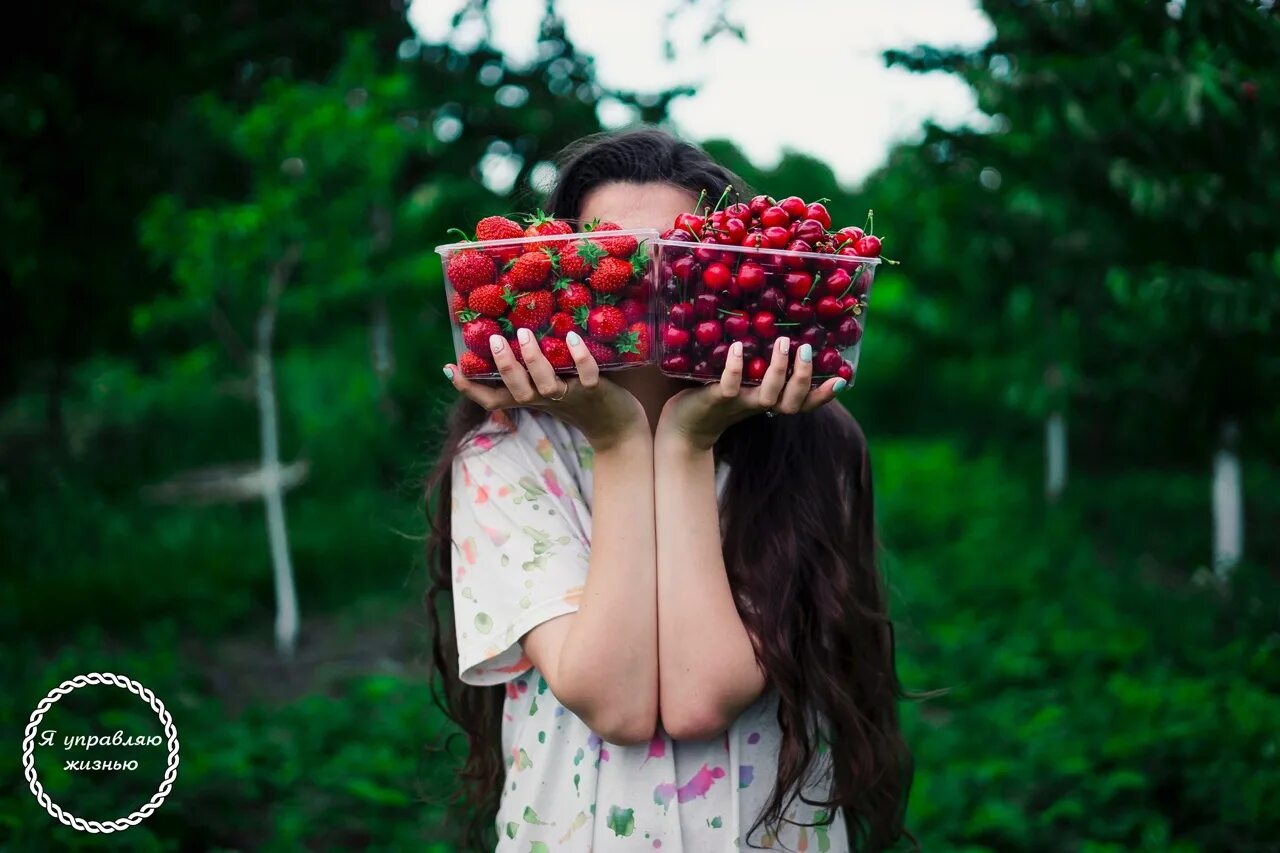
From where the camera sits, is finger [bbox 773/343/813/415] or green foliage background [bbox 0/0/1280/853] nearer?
finger [bbox 773/343/813/415]

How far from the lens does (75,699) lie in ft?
12.6

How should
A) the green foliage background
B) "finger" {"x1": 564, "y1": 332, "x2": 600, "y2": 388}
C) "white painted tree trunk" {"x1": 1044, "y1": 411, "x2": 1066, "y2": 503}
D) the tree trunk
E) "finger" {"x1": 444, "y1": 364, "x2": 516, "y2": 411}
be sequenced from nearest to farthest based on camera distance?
"finger" {"x1": 564, "y1": 332, "x2": 600, "y2": 388} → "finger" {"x1": 444, "y1": 364, "x2": 516, "y2": 411} → the green foliage background → the tree trunk → "white painted tree trunk" {"x1": 1044, "y1": 411, "x2": 1066, "y2": 503}

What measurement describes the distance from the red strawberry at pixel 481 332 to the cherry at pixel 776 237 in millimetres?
383

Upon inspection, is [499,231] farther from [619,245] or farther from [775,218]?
[775,218]

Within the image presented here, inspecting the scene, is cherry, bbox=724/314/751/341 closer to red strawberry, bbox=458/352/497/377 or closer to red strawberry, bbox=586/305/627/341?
red strawberry, bbox=586/305/627/341

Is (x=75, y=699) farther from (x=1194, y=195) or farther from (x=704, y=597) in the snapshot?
(x=1194, y=195)

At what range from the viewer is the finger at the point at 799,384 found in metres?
1.31

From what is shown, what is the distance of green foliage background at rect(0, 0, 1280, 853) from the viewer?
3.14m

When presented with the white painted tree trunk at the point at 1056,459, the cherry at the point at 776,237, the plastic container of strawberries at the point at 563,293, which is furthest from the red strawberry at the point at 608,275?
the white painted tree trunk at the point at 1056,459

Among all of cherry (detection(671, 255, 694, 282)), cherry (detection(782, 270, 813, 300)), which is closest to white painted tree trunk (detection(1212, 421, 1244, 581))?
cherry (detection(782, 270, 813, 300))

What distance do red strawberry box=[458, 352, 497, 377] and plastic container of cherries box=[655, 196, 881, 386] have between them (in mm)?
232

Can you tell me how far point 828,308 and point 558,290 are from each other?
366 millimetres

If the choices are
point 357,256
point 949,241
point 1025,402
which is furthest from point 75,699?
point 1025,402

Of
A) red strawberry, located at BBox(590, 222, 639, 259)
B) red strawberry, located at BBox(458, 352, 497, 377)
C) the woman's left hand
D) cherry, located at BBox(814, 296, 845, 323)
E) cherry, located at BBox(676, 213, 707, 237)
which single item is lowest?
the woman's left hand
